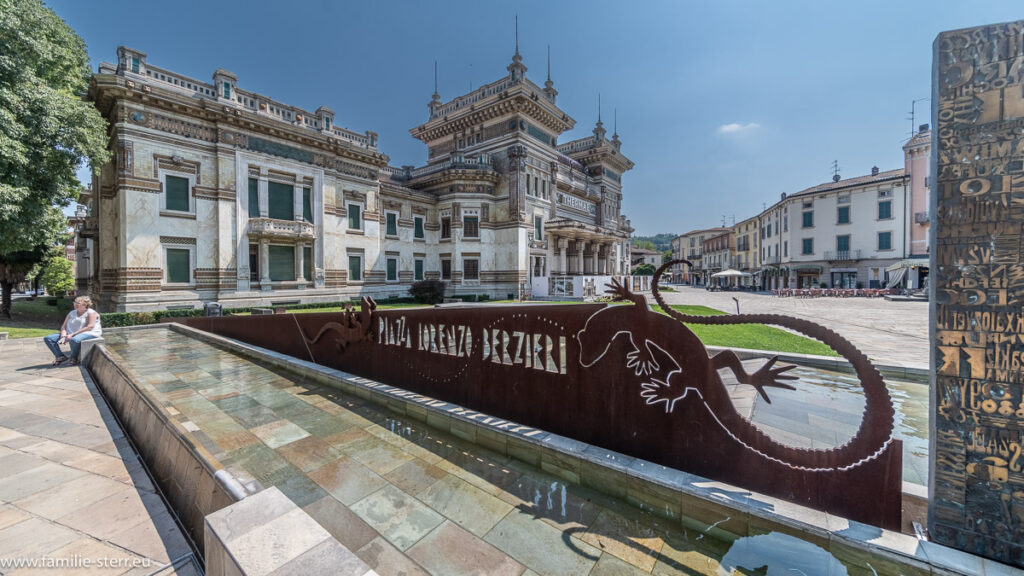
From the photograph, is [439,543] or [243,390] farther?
[243,390]

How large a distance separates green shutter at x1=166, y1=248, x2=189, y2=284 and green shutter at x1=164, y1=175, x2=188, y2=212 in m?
2.04

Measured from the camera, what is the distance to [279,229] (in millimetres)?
20047

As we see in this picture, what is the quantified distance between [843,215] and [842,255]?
3937 mm

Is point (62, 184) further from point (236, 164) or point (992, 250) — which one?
point (992, 250)

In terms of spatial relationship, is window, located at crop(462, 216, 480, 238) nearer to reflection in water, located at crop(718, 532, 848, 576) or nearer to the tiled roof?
reflection in water, located at crop(718, 532, 848, 576)

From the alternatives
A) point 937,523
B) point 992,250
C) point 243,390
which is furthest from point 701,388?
point 243,390

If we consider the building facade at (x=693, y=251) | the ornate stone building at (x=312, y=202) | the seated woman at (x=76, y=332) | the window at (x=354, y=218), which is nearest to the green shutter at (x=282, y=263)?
the ornate stone building at (x=312, y=202)

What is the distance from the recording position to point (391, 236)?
27125 mm

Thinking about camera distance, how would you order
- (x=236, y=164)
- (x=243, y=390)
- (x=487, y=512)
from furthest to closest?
(x=236, y=164) → (x=243, y=390) → (x=487, y=512)

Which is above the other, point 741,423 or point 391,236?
point 391,236

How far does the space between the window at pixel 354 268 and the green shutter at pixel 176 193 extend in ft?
28.2

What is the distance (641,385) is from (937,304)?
186 cm

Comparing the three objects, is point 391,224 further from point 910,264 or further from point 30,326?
point 910,264

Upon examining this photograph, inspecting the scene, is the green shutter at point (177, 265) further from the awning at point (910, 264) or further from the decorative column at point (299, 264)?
the awning at point (910, 264)
